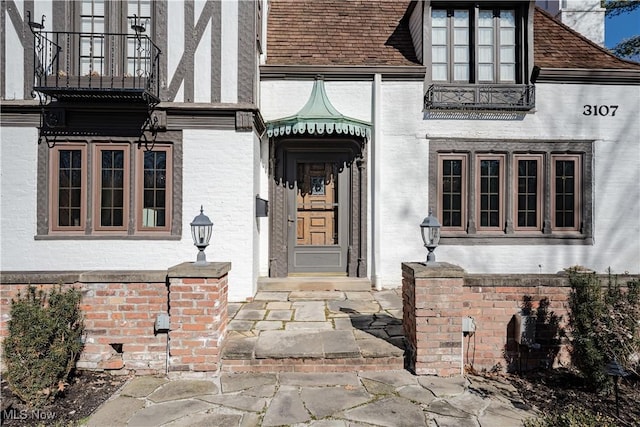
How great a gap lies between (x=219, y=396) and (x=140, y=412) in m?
0.65

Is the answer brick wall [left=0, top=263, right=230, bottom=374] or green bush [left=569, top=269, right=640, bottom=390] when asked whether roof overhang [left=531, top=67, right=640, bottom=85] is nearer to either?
green bush [left=569, top=269, right=640, bottom=390]

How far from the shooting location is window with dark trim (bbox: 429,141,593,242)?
25.0 feet

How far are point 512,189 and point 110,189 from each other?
786 centimetres

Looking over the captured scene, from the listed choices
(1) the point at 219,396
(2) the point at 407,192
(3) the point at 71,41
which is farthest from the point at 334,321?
(3) the point at 71,41

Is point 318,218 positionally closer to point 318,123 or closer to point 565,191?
point 318,123

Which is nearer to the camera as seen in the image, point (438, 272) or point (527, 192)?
point (438, 272)

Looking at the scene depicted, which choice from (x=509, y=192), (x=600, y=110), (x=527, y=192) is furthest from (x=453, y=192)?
(x=600, y=110)

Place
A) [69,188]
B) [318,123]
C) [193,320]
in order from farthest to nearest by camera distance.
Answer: [318,123] < [69,188] < [193,320]

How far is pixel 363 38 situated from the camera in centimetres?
827

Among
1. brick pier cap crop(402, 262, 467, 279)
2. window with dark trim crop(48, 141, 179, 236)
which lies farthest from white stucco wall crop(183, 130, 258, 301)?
brick pier cap crop(402, 262, 467, 279)

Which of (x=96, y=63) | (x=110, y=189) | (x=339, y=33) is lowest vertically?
(x=110, y=189)

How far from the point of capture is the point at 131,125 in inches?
259

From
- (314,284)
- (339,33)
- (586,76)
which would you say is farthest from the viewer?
(339,33)

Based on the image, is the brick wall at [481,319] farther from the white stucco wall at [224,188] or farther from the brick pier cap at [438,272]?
the white stucco wall at [224,188]
